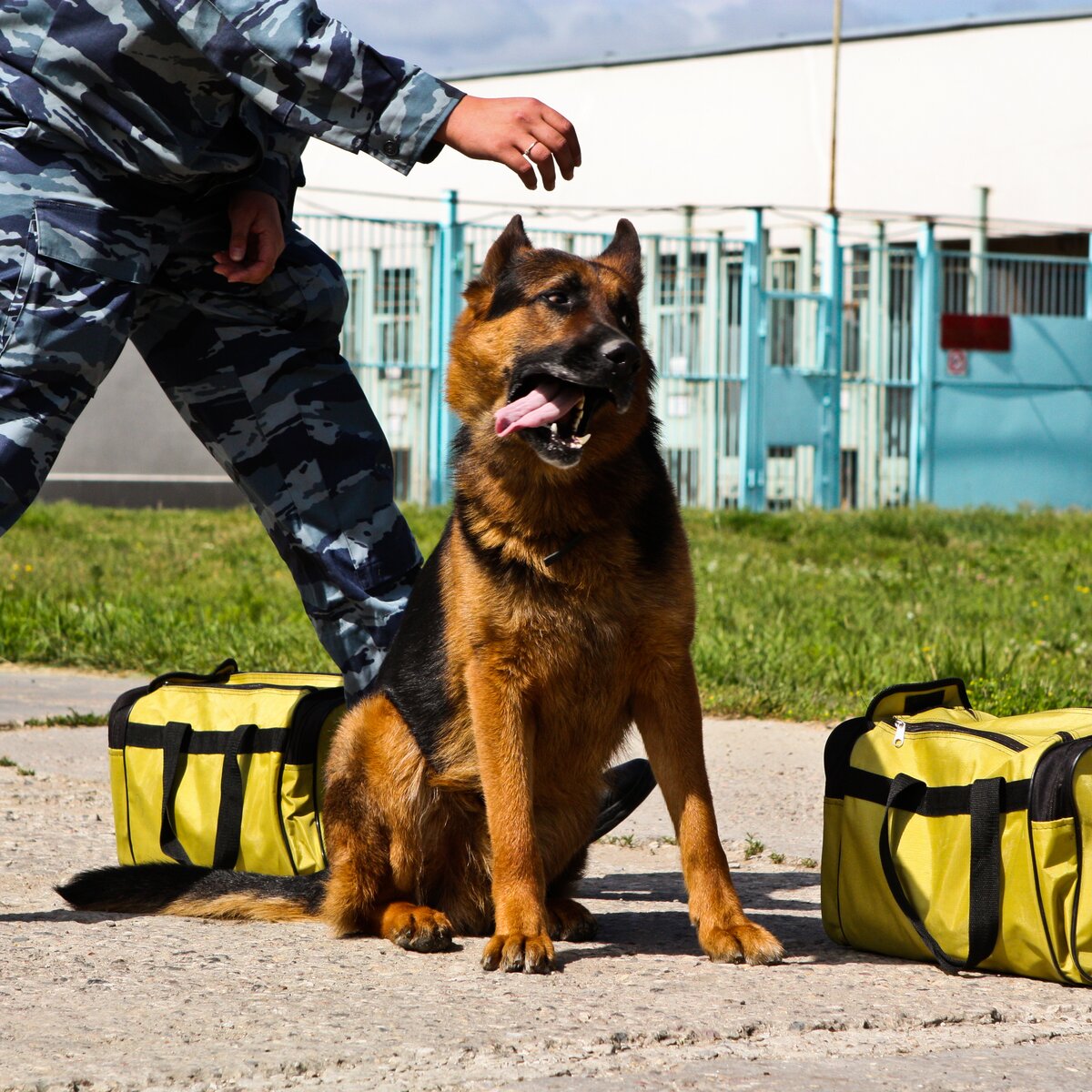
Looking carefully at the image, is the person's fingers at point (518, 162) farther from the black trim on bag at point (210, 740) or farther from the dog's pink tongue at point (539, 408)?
the black trim on bag at point (210, 740)

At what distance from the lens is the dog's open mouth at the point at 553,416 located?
10.5 feet

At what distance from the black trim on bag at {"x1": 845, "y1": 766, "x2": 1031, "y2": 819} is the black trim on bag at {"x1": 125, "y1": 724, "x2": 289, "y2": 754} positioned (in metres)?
1.39

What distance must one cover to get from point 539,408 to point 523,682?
582 mm

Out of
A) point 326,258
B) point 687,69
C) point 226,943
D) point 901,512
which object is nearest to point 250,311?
point 326,258

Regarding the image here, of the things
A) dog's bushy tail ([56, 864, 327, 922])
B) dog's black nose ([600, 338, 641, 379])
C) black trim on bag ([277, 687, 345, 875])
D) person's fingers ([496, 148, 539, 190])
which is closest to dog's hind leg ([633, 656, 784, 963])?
dog's black nose ([600, 338, 641, 379])

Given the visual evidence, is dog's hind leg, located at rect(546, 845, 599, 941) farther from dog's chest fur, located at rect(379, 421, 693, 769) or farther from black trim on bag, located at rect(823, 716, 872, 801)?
black trim on bag, located at rect(823, 716, 872, 801)

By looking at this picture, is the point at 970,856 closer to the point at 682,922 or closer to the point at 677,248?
the point at 682,922

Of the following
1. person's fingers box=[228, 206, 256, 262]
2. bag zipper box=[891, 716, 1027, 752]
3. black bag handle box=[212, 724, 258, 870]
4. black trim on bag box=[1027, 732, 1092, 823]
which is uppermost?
person's fingers box=[228, 206, 256, 262]

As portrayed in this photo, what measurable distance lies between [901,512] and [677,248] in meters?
5.49

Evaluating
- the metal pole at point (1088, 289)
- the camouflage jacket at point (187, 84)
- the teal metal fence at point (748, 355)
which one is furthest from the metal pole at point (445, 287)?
the camouflage jacket at point (187, 84)

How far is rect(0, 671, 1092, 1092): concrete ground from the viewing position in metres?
2.29

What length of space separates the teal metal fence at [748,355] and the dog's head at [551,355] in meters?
12.2

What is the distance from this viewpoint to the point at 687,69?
2384cm

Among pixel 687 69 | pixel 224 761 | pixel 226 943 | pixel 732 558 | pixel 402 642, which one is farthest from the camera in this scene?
pixel 687 69
